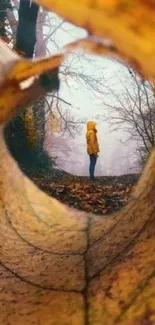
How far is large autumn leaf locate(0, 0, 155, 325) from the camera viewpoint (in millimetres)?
689

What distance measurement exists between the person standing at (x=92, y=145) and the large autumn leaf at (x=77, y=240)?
69 millimetres

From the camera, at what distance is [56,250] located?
2.55ft

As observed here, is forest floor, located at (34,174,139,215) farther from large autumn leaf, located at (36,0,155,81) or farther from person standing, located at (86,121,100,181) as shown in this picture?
large autumn leaf, located at (36,0,155,81)

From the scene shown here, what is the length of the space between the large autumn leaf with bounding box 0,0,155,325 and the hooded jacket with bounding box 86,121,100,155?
0.29 ft

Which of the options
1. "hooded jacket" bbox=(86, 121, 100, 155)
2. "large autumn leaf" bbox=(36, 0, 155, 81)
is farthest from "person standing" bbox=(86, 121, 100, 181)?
"large autumn leaf" bbox=(36, 0, 155, 81)

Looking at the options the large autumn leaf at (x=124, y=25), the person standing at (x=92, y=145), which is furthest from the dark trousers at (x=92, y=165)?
the large autumn leaf at (x=124, y=25)

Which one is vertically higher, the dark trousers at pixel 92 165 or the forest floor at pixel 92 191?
the dark trousers at pixel 92 165

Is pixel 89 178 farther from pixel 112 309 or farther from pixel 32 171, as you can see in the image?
pixel 112 309

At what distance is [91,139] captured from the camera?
2.74ft

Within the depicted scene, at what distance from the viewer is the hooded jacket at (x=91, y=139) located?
2.73 feet

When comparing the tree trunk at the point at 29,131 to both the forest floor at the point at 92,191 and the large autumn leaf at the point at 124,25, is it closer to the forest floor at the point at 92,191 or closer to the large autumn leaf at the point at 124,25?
the forest floor at the point at 92,191

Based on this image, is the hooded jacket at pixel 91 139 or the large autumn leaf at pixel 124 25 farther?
the hooded jacket at pixel 91 139

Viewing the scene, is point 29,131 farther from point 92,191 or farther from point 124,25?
point 124,25

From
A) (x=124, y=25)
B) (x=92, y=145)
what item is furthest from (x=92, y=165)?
(x=124, y=25)
